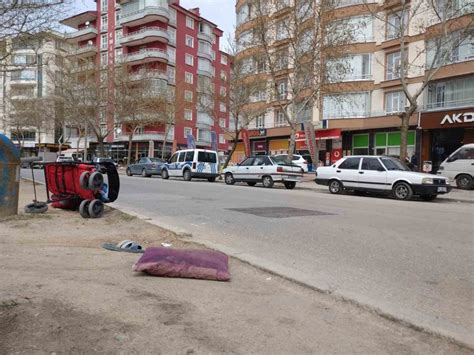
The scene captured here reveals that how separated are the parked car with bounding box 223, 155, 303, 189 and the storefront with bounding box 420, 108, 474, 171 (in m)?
14.3

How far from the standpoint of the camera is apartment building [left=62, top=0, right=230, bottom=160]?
199 feet

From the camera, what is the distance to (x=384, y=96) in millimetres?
36438

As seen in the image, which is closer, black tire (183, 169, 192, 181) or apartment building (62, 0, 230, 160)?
black tire (183, 169, 192, 181)

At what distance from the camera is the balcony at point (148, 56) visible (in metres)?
60.7

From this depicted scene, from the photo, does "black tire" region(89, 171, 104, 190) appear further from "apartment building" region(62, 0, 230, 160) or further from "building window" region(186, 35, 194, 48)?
"building window" region(186, 35, 194, 48)

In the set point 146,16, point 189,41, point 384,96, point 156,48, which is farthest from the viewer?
point 189,41

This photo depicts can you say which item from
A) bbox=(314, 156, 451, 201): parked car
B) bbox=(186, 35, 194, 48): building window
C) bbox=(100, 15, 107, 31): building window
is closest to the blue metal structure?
bbox=(314, 156, 451, 201): parked car

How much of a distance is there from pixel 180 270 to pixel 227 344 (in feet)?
6.17

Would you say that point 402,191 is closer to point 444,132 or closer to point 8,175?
point 8,175

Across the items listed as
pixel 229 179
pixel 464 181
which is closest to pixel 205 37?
pixel 229 179

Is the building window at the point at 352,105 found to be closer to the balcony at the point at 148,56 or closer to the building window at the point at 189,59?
the balcony at the point at 148,56

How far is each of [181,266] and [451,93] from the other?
105 feet

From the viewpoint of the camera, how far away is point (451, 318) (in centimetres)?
418

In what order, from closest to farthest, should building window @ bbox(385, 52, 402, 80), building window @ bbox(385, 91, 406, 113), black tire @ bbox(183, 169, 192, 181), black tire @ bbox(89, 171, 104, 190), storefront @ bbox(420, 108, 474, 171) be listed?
black tire @ bbox(89, 171, 104, 190) < black tire @ bbox(183, 169, 192, 181) < storefront @ bbox(420, 108, 474, 171) < building window @ bbox(385, 91, 406, 113) < building window @ bbox(385, 52, 402, 80)
